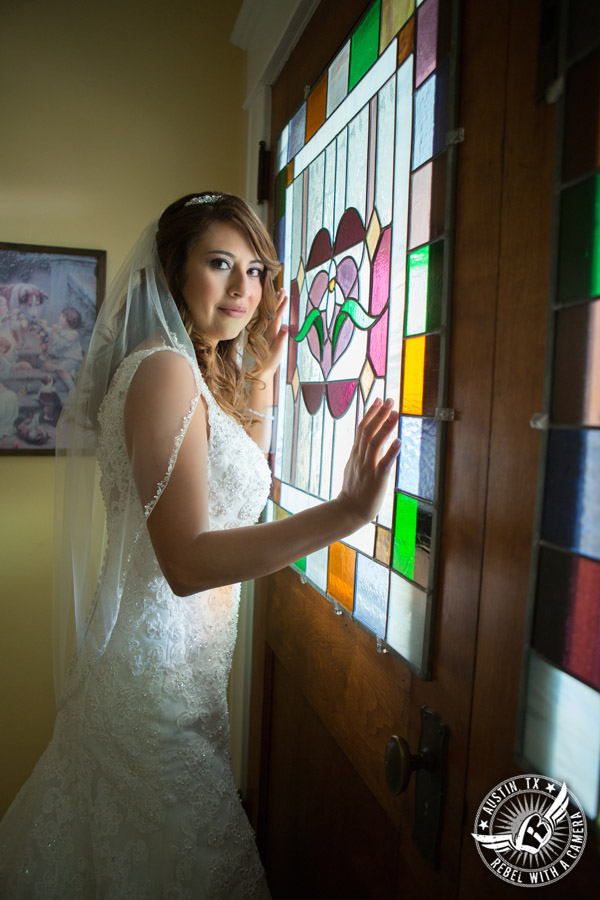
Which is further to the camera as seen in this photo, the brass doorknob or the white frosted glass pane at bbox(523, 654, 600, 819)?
the brass doorknob

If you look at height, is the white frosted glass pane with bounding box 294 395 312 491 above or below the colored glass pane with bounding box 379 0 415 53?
below

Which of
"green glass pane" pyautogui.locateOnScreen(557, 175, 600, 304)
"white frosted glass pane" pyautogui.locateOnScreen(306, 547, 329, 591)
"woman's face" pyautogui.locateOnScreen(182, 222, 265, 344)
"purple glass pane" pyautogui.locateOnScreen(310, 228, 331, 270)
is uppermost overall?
"purple glass pane" pyautogui.locateOnScreen(310, 228, 331, 270)

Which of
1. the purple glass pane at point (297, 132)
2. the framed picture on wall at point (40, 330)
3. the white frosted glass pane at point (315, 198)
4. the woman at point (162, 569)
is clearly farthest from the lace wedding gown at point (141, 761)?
the framed picture on wall at point (40, 330)

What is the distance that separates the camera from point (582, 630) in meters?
0.54

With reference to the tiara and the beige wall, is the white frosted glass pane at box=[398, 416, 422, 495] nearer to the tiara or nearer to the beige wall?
the tiara

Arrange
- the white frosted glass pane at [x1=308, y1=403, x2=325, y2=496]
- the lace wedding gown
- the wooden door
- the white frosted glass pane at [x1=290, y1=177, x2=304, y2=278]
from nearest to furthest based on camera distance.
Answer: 1. the wooden door
2. the lace wedding gown
3. the white frosted glass pane at [x1=308, y1=403, x2=325, y2=496]
4. the white frosted glass pane at [x1=290, y1=177, x2=304, y2=278]

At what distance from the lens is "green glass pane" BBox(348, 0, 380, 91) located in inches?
Result: 38.6

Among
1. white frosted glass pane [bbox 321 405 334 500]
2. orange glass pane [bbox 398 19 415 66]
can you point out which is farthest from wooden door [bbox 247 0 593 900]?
white frosted glass pane [bbox 321 405 334 500]

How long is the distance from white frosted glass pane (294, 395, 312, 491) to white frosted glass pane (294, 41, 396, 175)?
0.55 m

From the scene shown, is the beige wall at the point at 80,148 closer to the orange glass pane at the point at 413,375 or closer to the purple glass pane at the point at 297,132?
the purple glass pane at the point at 297,132

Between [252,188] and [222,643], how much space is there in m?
1.33

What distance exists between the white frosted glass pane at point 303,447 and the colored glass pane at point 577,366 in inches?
28.8

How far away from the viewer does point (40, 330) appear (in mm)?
1884

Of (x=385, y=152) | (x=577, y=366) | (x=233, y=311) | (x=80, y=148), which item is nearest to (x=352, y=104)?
(x=385, y=152)
